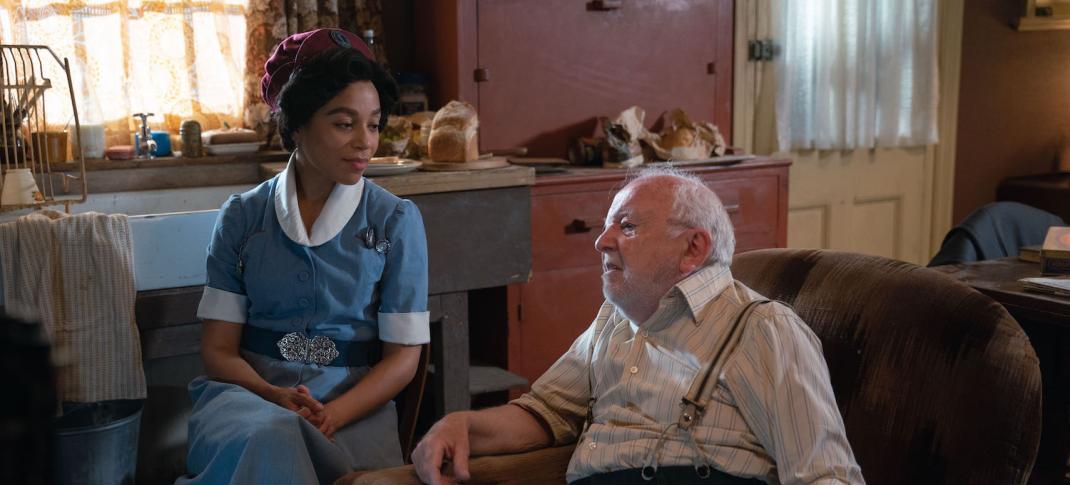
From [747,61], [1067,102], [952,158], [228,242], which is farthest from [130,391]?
[1067,102]

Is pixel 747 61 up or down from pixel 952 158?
up

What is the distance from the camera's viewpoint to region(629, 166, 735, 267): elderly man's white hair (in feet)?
5.28

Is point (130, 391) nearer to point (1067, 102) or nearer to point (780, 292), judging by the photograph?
point (780, 292)

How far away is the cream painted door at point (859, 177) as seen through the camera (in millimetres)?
4074

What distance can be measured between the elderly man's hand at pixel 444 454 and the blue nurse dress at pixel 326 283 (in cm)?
34

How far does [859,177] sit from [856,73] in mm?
457

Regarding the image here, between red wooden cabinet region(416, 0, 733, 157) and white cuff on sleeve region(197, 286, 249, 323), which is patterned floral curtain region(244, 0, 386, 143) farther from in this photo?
white cuff on sleeve region(197, 286, 249, 323)

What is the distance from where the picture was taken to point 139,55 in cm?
315

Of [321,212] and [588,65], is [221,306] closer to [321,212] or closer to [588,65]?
[321,212]

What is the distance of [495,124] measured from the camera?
11.5ft

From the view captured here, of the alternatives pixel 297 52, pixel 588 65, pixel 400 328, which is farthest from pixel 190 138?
pixel 400 328

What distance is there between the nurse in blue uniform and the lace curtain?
Answer: 255 cm

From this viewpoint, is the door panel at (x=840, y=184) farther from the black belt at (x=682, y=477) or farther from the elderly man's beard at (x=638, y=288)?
the black belt at (x=682, y=477)

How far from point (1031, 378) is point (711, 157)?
7.18 feet
